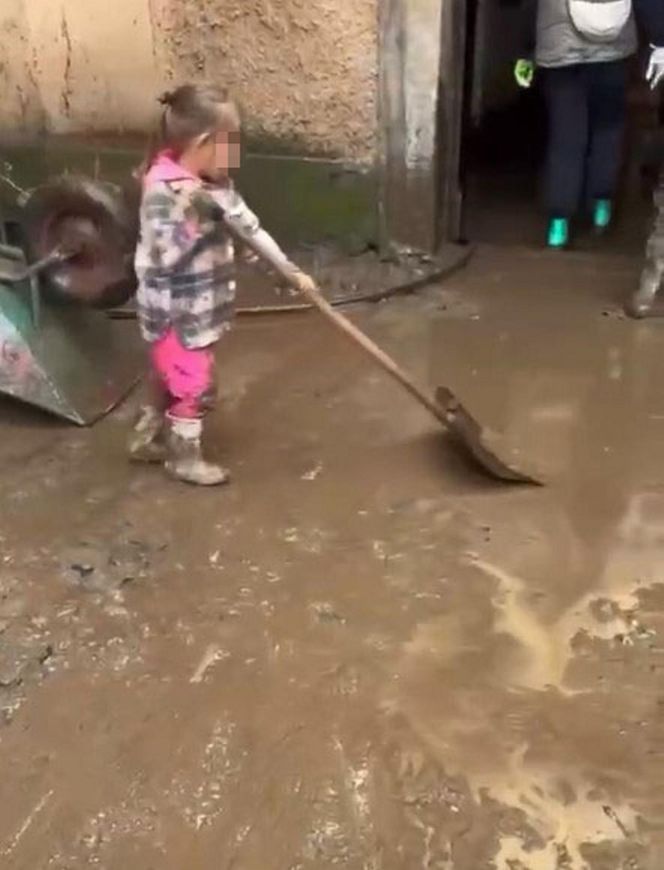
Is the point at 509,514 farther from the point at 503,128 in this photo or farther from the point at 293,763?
the point at 503,128

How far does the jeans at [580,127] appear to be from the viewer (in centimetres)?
476

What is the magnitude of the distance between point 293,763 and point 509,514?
98 centimetres

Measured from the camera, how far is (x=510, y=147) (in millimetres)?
6402

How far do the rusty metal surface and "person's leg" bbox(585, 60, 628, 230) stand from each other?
6.69ft

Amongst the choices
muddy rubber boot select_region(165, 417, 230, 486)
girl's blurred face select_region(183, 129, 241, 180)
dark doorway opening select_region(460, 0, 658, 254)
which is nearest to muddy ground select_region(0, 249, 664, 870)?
muddy rubber boot select_region(165, 417, 230, 486)

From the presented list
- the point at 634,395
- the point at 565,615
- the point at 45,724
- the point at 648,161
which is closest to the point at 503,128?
the point at 648,161

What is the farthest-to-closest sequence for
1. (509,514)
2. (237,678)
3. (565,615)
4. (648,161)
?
(648,161) → (509,514) → (565,615) → (237,678)

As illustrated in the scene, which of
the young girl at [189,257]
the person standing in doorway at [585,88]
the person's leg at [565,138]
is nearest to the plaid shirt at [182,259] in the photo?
the young girl at [189,257]

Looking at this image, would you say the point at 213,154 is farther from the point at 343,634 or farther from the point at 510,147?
the point at 510,147

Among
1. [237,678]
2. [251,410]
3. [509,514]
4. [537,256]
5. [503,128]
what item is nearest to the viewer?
[237,678]

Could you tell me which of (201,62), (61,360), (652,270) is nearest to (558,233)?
(652,270)

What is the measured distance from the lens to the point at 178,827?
224 cm

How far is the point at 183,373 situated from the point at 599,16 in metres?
2.19

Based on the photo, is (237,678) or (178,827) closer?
(178,827)
